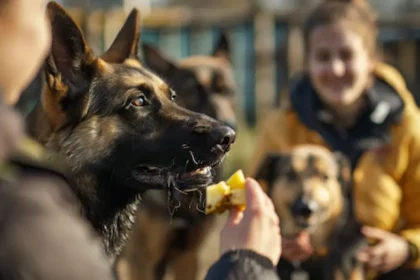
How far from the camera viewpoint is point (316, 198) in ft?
14.6

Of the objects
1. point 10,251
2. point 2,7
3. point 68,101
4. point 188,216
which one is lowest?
point 188,216

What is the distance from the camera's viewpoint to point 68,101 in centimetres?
204

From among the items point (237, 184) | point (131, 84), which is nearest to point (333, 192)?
point (131, 84)

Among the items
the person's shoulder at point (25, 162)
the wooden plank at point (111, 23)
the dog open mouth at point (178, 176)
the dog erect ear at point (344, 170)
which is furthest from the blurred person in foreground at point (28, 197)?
the wooden plank at point (111, 23)

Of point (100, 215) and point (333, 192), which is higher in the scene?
point (100, 215)

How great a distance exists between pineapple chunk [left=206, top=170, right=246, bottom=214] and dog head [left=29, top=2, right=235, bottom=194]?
0.36 metres

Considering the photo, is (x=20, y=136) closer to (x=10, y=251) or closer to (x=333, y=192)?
(x=10, y=251)

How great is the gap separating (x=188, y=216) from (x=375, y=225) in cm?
147

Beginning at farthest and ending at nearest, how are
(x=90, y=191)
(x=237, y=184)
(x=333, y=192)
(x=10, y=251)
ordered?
(x=333, y=192) → (x=90, y=191) → (x=237, y=184) → (x=10, y=251)

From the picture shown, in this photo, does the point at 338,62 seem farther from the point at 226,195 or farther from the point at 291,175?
the point at 226,195

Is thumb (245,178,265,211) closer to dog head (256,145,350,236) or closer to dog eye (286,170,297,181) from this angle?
dog head (256,145,350,236)

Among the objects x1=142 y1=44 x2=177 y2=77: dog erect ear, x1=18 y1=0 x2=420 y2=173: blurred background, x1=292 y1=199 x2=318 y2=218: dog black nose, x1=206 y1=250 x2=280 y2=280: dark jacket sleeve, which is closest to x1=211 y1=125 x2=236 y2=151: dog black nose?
x1=206 y1=250 x2=280 y2=280: dark jacket sleeve

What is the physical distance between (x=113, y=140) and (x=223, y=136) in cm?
28

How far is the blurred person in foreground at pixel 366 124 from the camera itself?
3.68m
